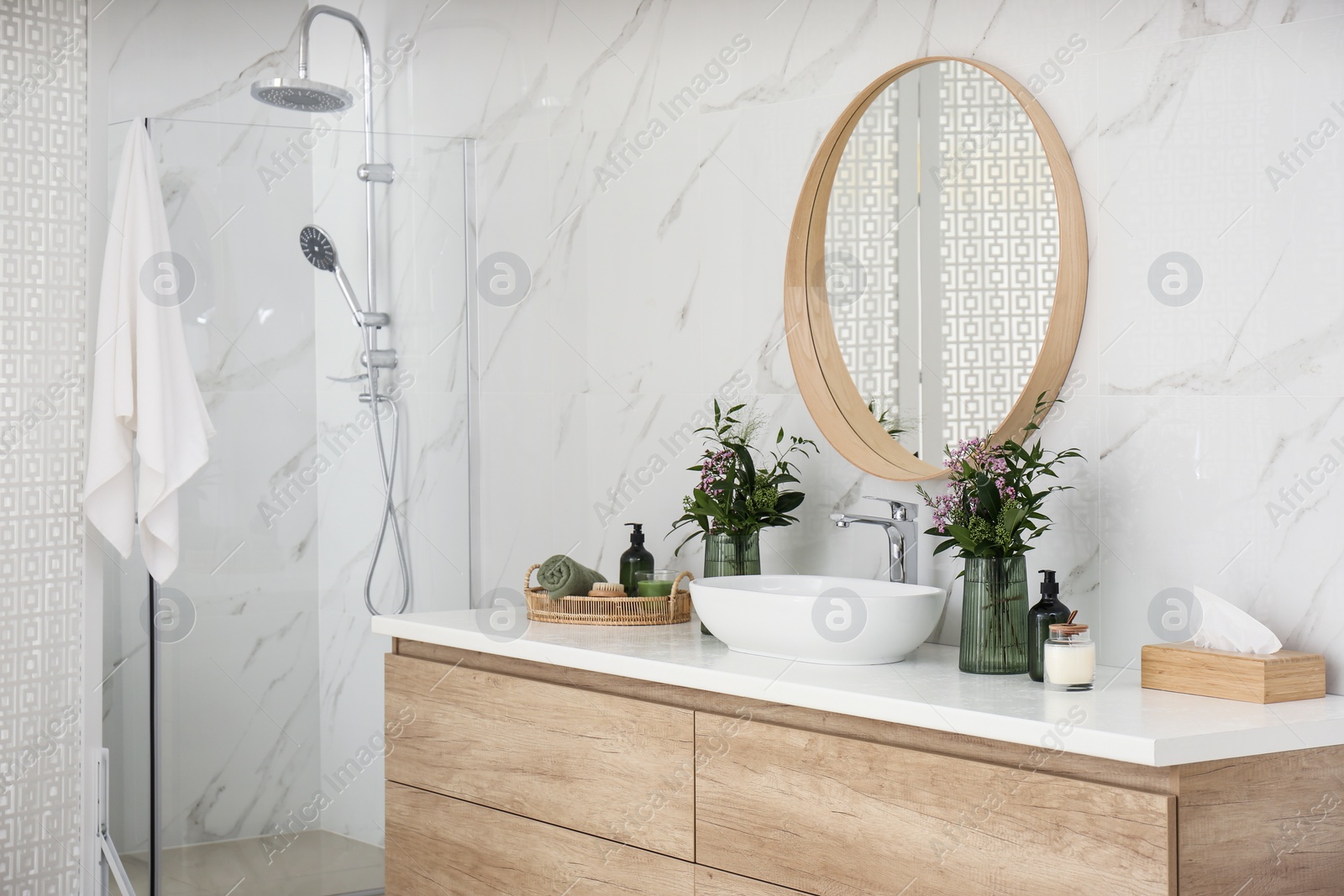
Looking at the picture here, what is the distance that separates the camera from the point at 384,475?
3.09 metres

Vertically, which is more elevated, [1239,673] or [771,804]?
[1239,673]

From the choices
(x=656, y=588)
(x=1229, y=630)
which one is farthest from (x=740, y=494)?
(x=1229, y=630)

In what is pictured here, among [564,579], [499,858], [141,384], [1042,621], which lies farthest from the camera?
[141,384]

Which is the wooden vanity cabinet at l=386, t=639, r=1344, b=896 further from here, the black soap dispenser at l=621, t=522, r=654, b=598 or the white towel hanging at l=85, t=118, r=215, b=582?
the white towel hanging at l=85, t=118, r=215, b=582

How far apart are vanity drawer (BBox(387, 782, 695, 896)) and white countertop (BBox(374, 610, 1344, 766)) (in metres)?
0.31

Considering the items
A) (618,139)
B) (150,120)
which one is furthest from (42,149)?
(618,139)

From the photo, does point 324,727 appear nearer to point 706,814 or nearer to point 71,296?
point 71,296

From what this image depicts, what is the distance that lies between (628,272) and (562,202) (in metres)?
0.30

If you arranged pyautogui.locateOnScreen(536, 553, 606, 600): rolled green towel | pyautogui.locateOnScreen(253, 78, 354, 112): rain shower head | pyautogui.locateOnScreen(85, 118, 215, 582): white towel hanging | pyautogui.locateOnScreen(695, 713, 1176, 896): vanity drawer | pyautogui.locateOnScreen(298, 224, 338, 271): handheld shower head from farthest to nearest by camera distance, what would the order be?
pyautogui.locateOnScreen(298, 224, 338, 271): handheld shower head, pyautogui.locateOnScreen(253, 78, 354, 112): rain shower head, pyautogui.locateOnScreen(85, 118, 215, 582): white towel hanging, pyautogui.locateOnScreen(536, 553, 606, 600): rolled green towel, pyautogui.locateOnScreen(695, 713, 1176, 896): vanity drawer

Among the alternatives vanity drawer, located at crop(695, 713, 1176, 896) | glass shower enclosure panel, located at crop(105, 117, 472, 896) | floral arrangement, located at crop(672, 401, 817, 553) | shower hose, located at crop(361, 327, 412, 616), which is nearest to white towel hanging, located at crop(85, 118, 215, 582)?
glass shower enclosure panel, located at crop(105, 117, 472, 896)

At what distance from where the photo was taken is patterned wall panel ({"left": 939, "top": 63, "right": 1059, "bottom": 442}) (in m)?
A: 2.15

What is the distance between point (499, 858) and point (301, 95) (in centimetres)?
175

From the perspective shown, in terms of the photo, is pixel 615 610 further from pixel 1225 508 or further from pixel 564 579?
pixel 1225 508

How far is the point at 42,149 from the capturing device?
9.30 feet
